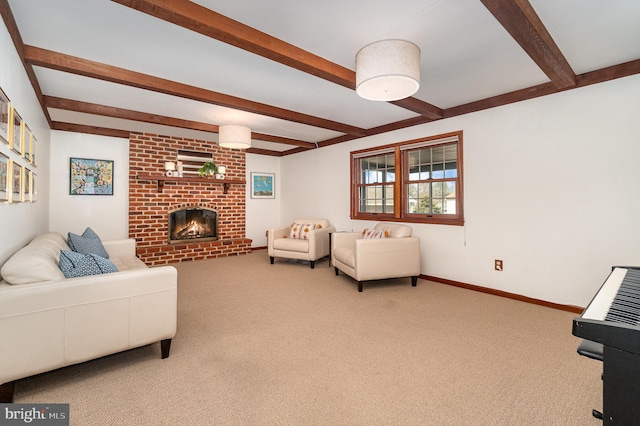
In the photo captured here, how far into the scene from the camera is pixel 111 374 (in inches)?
75.5

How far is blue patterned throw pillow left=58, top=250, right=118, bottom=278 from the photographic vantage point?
191 cm

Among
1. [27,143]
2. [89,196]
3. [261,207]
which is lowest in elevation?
[261,207]

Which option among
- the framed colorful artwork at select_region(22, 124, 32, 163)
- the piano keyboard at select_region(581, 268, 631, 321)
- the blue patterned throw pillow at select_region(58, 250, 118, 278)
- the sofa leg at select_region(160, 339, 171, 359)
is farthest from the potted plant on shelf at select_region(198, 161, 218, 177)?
the piano keyboard at select_region(581, 268, 631, 321)

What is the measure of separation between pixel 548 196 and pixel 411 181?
67.5 inches

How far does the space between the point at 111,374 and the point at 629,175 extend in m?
4.38

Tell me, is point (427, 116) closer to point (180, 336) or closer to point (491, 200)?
point (491, 200)

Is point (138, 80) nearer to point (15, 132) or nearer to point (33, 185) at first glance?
point (15, 132)

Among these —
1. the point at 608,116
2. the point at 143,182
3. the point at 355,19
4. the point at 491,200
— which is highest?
the point at 355,19

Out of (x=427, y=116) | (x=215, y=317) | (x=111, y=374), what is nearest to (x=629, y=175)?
(x=427, y=116)

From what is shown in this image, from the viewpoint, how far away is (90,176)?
4.89 m

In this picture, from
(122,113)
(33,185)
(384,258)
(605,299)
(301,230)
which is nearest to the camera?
(605,299)

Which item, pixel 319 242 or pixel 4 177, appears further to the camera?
pixel 319 242

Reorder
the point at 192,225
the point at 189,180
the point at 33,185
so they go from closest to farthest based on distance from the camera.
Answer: the point at 33,185 → the point at 189,180 → the point at 192,225

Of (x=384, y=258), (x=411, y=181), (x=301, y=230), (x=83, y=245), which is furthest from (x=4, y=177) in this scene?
(x=411, y=181)
